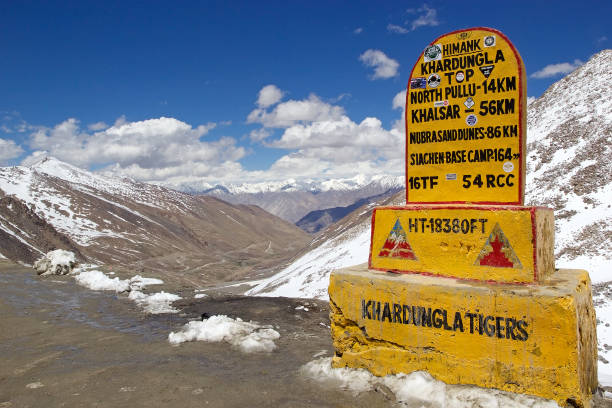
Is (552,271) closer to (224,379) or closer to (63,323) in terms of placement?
(224,379)

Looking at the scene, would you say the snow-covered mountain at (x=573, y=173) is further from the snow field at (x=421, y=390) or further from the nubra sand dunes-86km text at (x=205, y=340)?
the snow field at (x=421, y=390)

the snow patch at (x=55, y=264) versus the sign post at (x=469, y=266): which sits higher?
the sign post at (x=469, y=266)

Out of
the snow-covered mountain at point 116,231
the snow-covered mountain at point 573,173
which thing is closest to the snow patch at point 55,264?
the snow-covered mountain at point 573,173

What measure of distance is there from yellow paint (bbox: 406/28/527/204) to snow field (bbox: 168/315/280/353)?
3.65m

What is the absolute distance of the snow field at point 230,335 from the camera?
6926mm

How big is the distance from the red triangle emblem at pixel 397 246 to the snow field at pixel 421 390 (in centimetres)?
147

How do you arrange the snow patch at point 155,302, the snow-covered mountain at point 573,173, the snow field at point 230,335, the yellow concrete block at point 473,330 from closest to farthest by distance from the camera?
1. the yellow concrete block at point 473,330
2. the snow field at point 230,335
3. the snow patch at point 155,302
4. the snow-covered mountain at point 573,173

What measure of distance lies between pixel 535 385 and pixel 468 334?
2.49 feet

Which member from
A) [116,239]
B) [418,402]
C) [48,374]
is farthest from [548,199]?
[116,239]

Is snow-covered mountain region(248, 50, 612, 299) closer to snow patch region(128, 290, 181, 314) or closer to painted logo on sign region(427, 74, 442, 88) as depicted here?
painted logo on sign region(427, 74, 442, 88)

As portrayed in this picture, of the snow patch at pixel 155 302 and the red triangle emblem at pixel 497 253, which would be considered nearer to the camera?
the red triangle emblem at pixel 497 253

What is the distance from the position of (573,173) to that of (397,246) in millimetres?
29955

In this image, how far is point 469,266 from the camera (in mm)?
4793

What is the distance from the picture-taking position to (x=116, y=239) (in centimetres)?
12712
